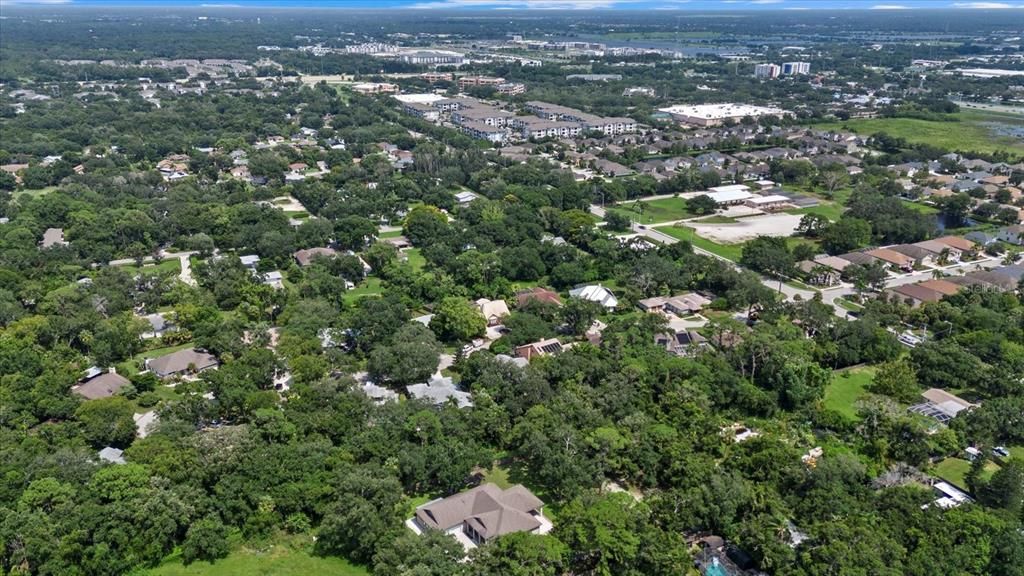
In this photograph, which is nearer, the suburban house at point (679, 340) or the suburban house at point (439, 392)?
the suburban house at point (439, 392)

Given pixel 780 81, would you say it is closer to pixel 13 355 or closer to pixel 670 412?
pixel 670 412

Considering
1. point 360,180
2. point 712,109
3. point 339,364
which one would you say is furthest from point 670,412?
point 712,109

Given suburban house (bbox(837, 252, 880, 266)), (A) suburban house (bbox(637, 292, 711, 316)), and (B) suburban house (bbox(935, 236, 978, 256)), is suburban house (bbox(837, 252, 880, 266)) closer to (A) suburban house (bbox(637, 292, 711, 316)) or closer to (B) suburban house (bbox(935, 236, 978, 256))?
(B) suburban house (bbox(935, 236, 978, 256))

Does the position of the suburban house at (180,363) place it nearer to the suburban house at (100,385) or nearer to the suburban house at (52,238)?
the suburban house at (100,385)

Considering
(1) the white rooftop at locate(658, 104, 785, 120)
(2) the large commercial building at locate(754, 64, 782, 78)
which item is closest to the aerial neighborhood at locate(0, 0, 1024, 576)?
(1) the white rooftop at locate(658, 104, 785, 120)

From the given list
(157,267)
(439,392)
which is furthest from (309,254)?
(439,392)

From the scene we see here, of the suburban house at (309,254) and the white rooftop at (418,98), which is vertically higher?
the white rooftop at (418,98)

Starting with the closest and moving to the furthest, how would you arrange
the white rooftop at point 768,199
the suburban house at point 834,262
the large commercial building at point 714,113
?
1. the suburban house at point 834,262
2. the white rooftop at point 768,199
3. the large commercial building at point 714,113

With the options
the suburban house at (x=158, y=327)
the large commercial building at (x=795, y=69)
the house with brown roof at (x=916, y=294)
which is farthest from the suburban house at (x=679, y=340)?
the large commercial building at (x=795, y=69)
